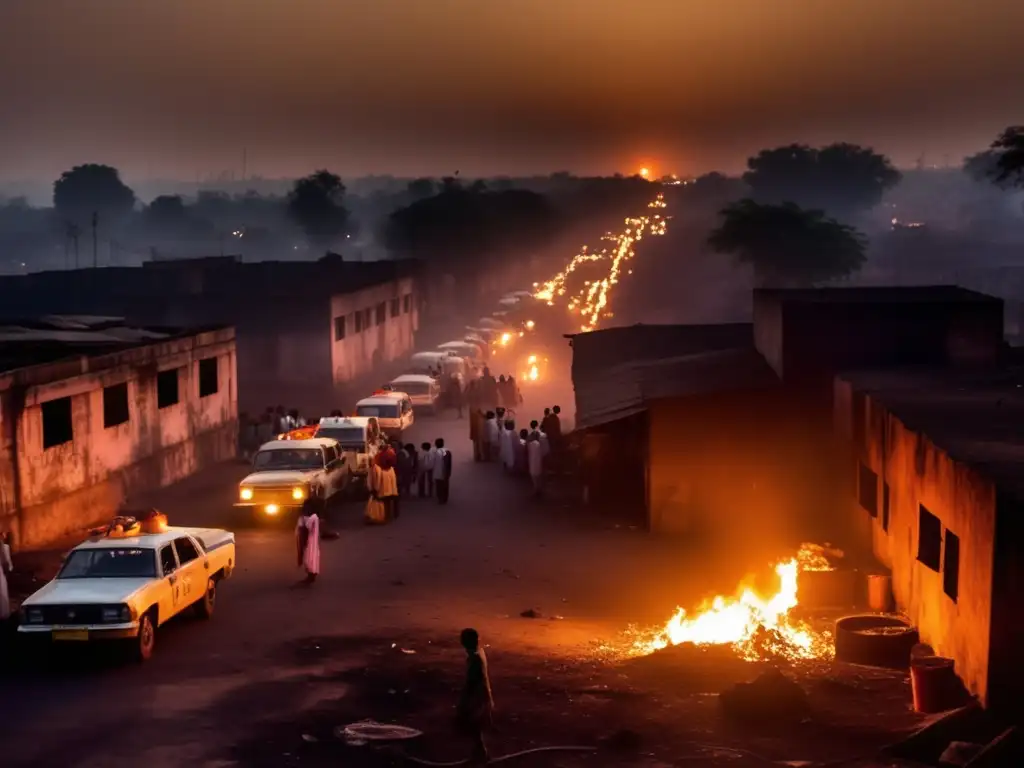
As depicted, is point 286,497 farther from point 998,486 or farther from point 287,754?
point 998,486

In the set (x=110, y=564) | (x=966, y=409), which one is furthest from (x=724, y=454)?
(x=110, y=564)

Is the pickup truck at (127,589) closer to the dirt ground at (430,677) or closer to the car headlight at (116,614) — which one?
the car headlight at (116,614)

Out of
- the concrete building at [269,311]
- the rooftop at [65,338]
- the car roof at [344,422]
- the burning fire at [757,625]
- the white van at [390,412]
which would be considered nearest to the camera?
the burning fire at [757,625]

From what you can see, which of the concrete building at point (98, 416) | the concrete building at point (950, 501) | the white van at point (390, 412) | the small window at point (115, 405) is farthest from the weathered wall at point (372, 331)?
the concrete building at point (950, 501)

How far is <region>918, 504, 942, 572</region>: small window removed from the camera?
15938mm

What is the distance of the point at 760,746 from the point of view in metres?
13.2

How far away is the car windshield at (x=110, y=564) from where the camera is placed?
16.9 metres

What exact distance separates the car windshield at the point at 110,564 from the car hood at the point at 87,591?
14 centimetres

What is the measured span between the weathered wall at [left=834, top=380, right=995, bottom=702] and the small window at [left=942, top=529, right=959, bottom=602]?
2.8 inches

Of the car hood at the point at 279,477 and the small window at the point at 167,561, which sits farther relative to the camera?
the car hood at the point at 279,477

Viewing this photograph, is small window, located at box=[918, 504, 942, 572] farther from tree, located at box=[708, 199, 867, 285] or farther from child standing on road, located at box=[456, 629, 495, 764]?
tree, located at box=[708, 199, 867, 285]

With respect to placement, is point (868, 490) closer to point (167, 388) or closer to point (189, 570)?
point (189, 570)

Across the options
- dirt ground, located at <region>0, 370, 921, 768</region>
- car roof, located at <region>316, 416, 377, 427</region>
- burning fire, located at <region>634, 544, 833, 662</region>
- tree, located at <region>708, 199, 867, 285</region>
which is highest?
tree, located at <region>708, 199, 867, 285</region>

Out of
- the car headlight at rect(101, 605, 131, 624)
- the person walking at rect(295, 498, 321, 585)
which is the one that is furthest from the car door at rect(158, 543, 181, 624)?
the person walking at rect(295, 498, 321, 585)
